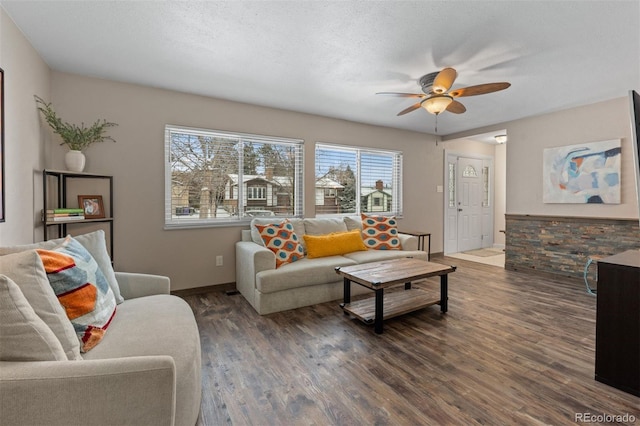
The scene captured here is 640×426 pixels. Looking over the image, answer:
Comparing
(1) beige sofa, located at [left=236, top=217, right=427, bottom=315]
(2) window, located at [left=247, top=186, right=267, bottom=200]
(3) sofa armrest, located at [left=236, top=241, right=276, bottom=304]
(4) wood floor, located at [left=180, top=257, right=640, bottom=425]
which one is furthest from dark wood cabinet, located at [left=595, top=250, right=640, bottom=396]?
(2) window, located at [left=247, top=186, right=267, bottom=200]

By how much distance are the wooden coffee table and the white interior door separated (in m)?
3.66

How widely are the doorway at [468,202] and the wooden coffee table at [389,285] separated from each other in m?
3.27

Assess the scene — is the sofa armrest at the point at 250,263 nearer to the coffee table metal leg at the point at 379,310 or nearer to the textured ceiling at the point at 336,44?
the coffee table metal leg at the point at 379,310

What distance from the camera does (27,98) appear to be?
2.33 m

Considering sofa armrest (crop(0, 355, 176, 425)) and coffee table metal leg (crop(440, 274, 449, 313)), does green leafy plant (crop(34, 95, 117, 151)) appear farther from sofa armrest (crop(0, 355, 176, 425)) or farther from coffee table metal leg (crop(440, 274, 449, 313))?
coffee table metal leg (crop(440, 274, 449, 313))

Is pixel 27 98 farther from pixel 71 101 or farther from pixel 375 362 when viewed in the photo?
pixel 375 362

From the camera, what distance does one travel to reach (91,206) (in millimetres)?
2984

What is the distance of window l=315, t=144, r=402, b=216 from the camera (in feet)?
15.1

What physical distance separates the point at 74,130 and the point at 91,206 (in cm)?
75

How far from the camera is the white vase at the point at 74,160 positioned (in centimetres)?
276

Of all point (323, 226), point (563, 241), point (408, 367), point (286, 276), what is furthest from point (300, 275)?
point (563, 241)

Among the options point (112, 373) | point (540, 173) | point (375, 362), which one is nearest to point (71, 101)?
point (112, 373)

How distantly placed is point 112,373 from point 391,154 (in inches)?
197

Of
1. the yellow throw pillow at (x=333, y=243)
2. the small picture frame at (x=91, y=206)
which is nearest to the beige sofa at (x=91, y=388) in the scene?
the small picture frame at (x=91, y=206)
